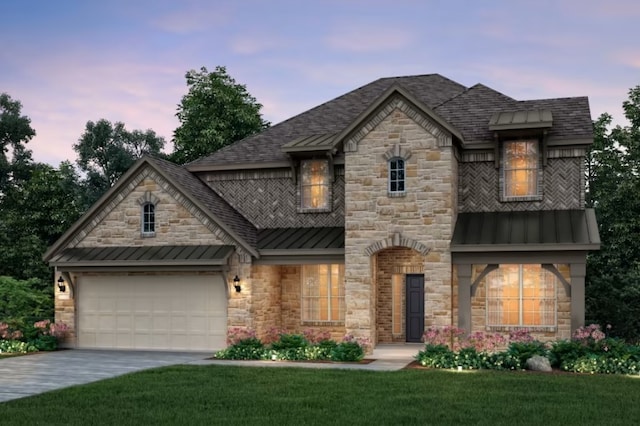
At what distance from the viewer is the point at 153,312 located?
75.7ft

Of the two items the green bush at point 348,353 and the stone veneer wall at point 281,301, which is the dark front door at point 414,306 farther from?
the green bush at point 348,353

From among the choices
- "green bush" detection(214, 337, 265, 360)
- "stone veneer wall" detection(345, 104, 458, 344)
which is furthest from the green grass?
"stone veneer wall" detection(345, 104, 458, 344)

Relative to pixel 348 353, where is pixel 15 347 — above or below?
below

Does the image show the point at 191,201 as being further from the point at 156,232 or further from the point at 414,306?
the point at 414,306

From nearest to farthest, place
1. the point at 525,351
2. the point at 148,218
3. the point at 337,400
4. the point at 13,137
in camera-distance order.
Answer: the point at 337,400
the point at 525,351
the point at 148,218
the point at 13,137

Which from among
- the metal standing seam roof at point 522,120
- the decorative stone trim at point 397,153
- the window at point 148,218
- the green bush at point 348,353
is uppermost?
the metal standing seam roof at point 522,120

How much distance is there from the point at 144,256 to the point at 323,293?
5575 mm

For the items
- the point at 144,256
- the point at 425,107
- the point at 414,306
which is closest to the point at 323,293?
the point at 414,306

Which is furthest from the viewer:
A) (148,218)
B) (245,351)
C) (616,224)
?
(616,224)

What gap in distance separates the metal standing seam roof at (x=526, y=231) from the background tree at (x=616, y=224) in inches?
247

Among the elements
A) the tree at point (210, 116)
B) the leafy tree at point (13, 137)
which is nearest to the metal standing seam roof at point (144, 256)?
the tree at point (210, 116)

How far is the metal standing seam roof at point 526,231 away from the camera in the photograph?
19.4 metres

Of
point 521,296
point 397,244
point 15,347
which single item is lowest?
point 15,347

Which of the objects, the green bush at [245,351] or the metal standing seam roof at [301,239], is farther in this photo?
the metal standing seam roof at [301,239]
